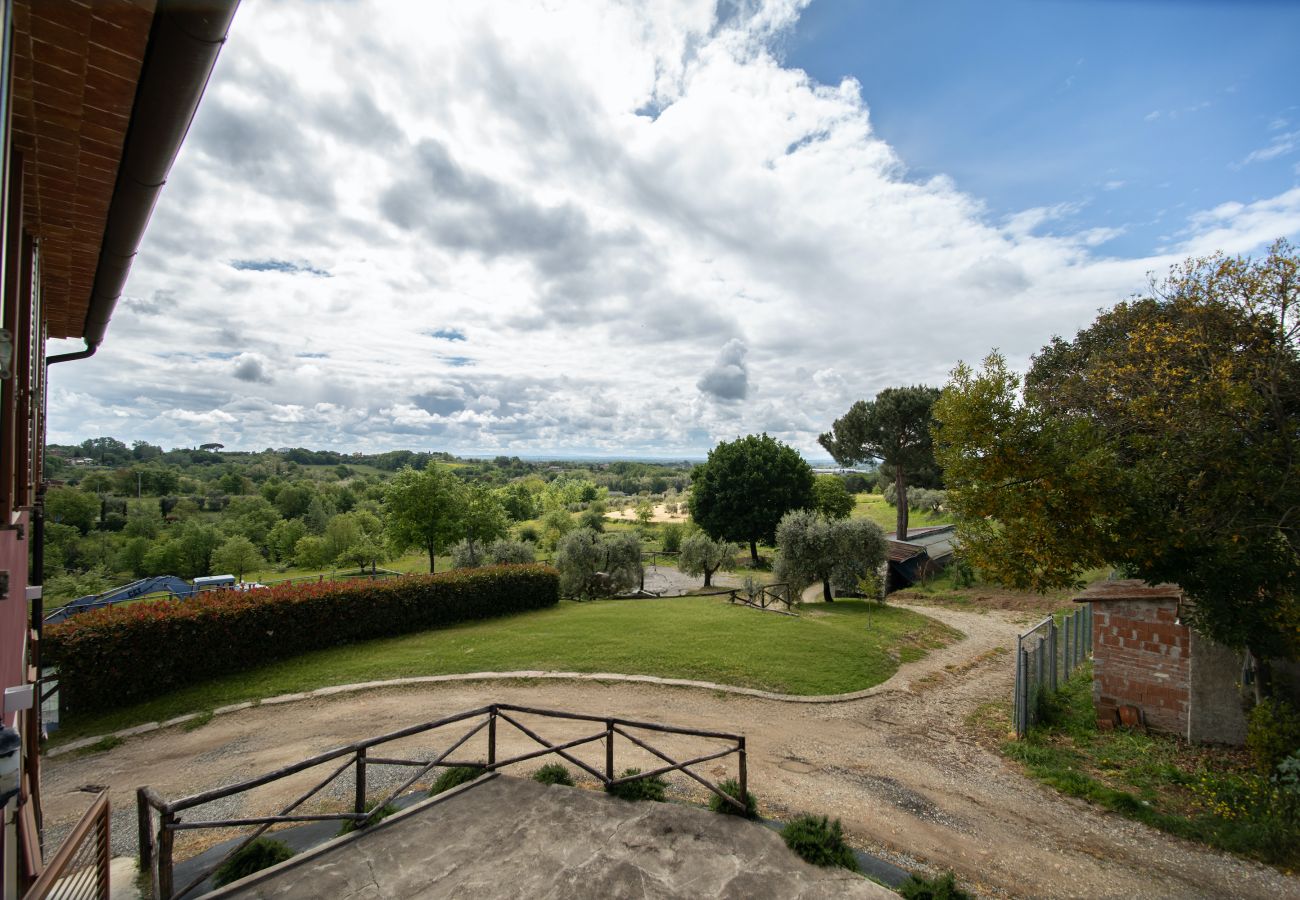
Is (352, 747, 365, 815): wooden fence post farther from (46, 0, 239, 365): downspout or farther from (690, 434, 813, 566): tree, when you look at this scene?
(690, 434, 813, 566): tree

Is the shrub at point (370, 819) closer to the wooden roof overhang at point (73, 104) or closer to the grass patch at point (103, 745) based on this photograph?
the grass patch at point (103, 745)

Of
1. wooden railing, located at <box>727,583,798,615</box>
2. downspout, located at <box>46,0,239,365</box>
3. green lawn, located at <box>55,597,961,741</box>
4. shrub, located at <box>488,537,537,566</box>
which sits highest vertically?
downspout, located at <box>46,0,239,365</box>

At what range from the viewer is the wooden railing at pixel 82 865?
343 centimetres

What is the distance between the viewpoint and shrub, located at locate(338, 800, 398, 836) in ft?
19.5

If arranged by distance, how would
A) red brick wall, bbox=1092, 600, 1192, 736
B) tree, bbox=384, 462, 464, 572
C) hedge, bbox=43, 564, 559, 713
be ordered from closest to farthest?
red brick wall, bbox=1092, 600, 1192, 736
hedge, bbox=43, 564, 559, 713
tree, bbox=384, 462, 464, 572

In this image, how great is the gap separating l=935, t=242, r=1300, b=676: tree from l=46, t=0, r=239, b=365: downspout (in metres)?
10.1

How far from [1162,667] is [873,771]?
18.9ft

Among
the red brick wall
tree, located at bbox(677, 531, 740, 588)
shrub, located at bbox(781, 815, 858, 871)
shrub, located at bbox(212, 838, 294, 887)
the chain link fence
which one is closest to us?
shrub, located at bbox(212, 838, 294, 887)

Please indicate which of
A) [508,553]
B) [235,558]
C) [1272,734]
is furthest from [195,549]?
[1272,734]

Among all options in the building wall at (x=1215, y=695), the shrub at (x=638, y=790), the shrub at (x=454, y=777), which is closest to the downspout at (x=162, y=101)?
the shrub at (x=454, y=777)

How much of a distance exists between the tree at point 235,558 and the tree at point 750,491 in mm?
34860

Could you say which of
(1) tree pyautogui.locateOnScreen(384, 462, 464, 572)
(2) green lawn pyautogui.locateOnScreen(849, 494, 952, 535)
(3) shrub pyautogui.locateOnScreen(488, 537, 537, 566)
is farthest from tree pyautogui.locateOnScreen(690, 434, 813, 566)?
(1) tree pyautogui.locateOnScreen(384, 462, 464, 572)

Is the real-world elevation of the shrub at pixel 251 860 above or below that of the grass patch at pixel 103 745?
above

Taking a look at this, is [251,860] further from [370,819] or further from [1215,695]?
[1215,695]
